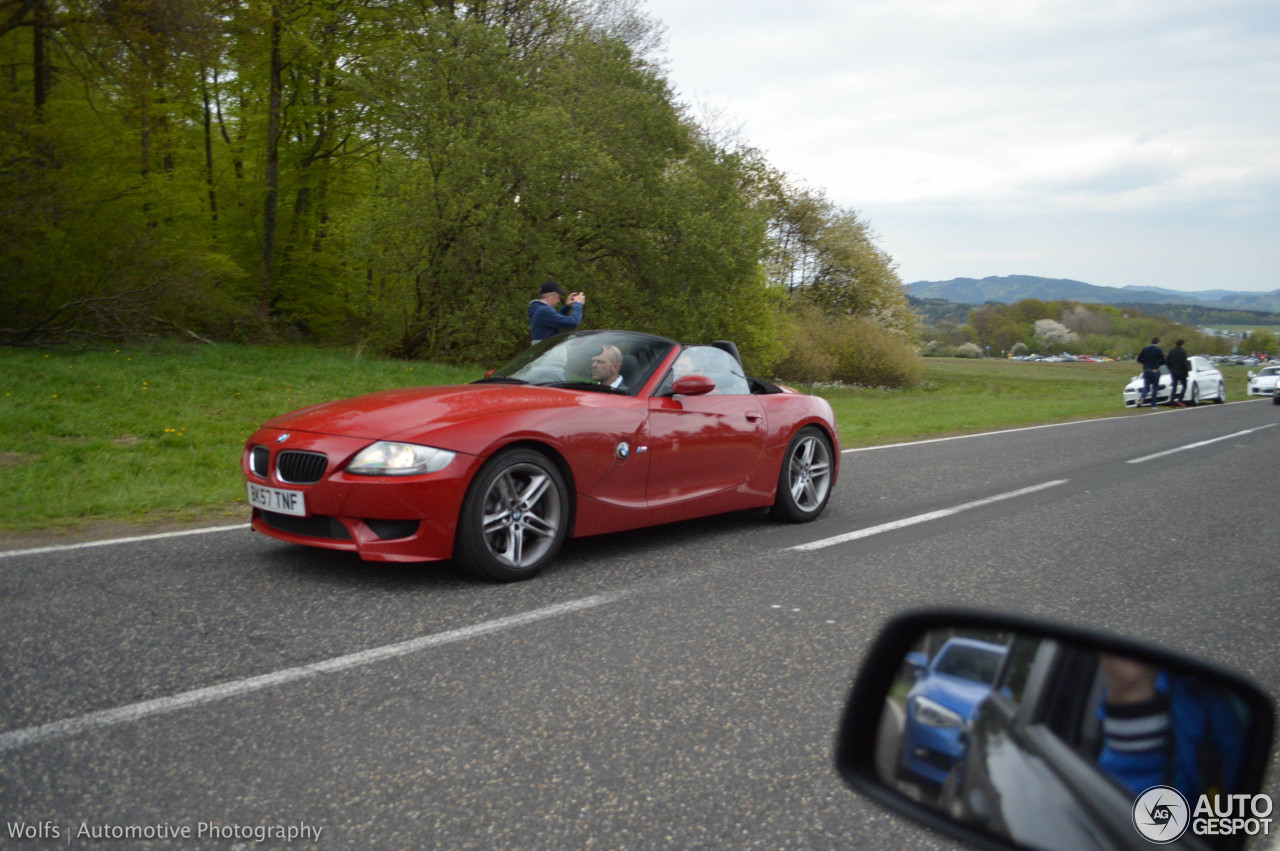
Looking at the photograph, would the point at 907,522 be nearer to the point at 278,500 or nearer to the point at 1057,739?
the point at 278,500

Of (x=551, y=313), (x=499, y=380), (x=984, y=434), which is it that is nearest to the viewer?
(x=499, y=380)

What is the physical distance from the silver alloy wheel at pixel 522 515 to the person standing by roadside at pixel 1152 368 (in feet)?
77.1

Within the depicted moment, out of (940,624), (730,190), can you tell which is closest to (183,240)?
(730,190)

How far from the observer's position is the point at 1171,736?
110 cm

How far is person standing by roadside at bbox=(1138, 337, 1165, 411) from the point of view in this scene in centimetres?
2442

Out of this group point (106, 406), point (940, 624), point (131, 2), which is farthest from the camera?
point (131, 2)

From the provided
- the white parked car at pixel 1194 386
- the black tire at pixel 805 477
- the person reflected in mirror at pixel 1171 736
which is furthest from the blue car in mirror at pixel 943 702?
the white parked car at pixel 1194 386

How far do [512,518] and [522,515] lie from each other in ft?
0.19

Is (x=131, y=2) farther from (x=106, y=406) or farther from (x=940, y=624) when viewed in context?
(x=940, y=624)

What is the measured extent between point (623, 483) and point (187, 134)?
27789 millimetres

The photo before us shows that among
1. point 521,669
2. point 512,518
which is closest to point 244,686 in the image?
point 521,669

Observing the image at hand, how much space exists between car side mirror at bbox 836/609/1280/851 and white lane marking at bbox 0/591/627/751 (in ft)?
8.37

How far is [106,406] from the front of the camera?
11.6 metres

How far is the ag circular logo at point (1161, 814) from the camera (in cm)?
104
